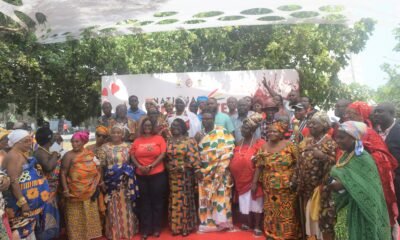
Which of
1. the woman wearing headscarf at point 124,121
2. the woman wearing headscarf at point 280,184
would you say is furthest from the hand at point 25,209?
the woman wearing headscarf at point 280,184

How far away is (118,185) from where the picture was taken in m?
4.97

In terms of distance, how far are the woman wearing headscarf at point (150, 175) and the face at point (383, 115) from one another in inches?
109

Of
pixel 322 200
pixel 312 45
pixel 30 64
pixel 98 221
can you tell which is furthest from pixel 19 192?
pixel 312 45

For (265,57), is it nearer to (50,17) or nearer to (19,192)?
(50,17)

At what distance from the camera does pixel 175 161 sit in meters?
4.93

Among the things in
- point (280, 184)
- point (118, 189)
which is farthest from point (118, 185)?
point (280, 184)

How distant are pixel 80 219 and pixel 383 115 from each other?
4098mm

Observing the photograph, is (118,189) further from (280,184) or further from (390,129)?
(390,129)

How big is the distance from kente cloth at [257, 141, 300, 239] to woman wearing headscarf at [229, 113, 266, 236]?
0.45 m

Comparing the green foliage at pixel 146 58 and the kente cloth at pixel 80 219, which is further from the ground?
the green foliage at pixel 146 58

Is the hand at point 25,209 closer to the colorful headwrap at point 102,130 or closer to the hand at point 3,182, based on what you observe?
the hand at point 3,182

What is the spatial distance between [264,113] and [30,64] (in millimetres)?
5387

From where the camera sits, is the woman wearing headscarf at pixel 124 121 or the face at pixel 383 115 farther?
the woman wearing headscarf at pixel 124 121

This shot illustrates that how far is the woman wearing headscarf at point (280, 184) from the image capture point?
4219 mm
